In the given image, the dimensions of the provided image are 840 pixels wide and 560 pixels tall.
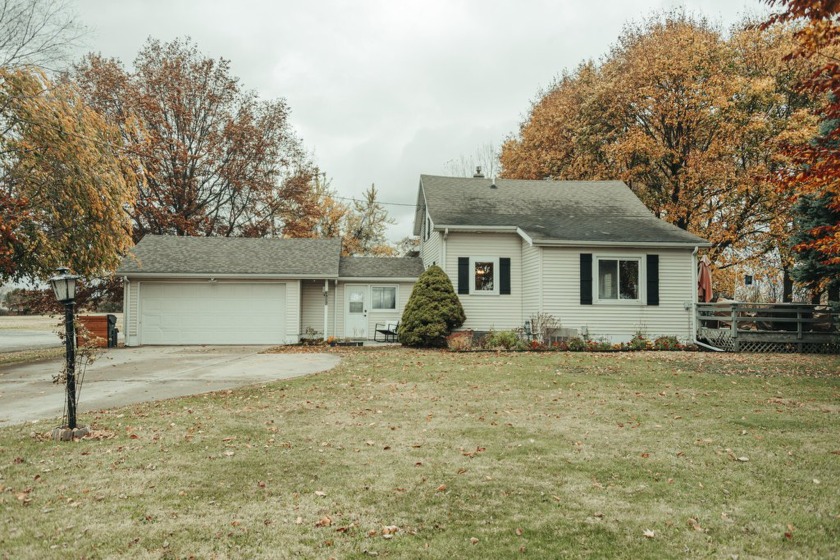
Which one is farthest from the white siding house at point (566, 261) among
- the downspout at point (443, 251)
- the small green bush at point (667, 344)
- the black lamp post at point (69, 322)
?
the black lamp post at point (69, 322)

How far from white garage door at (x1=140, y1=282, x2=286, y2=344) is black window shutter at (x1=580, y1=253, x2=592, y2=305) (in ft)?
35.7

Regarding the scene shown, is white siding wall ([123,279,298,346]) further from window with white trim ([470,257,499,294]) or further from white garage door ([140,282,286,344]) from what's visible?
window with white trim ([470,257,499,294])

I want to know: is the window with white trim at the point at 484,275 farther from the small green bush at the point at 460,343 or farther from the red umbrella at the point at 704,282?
the red umbrella at the point at 704,282

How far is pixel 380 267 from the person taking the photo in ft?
77.8

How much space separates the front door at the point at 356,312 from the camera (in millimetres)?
23094

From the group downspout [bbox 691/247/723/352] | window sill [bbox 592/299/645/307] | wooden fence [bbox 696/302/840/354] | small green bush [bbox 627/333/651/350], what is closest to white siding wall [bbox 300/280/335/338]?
window sill [bbox 592/299/645/307]

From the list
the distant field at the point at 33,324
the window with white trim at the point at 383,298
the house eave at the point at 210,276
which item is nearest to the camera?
the house eave at the point at 210,276

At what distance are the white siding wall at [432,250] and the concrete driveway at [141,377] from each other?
635 cm

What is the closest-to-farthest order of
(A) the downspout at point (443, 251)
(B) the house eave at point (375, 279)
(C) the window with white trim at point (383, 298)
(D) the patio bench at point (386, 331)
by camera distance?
(A) the downspout at point (443, 251) < (D) the patio bench at point (386, 331) < (B) the house eave at point (375, 279) < (C) the window with white trim at point (383, 298)

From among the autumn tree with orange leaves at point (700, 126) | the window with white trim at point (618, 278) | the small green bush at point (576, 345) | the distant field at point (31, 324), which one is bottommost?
the distant field at point (31, 324)

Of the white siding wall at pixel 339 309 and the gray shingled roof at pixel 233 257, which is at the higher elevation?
the gray shingled roof at pixel 233 257

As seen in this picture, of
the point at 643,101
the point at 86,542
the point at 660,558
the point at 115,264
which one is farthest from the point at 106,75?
the point at 660,558

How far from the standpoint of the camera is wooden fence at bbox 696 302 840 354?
17.3 metres

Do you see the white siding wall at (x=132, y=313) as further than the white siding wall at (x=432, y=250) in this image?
Yes
